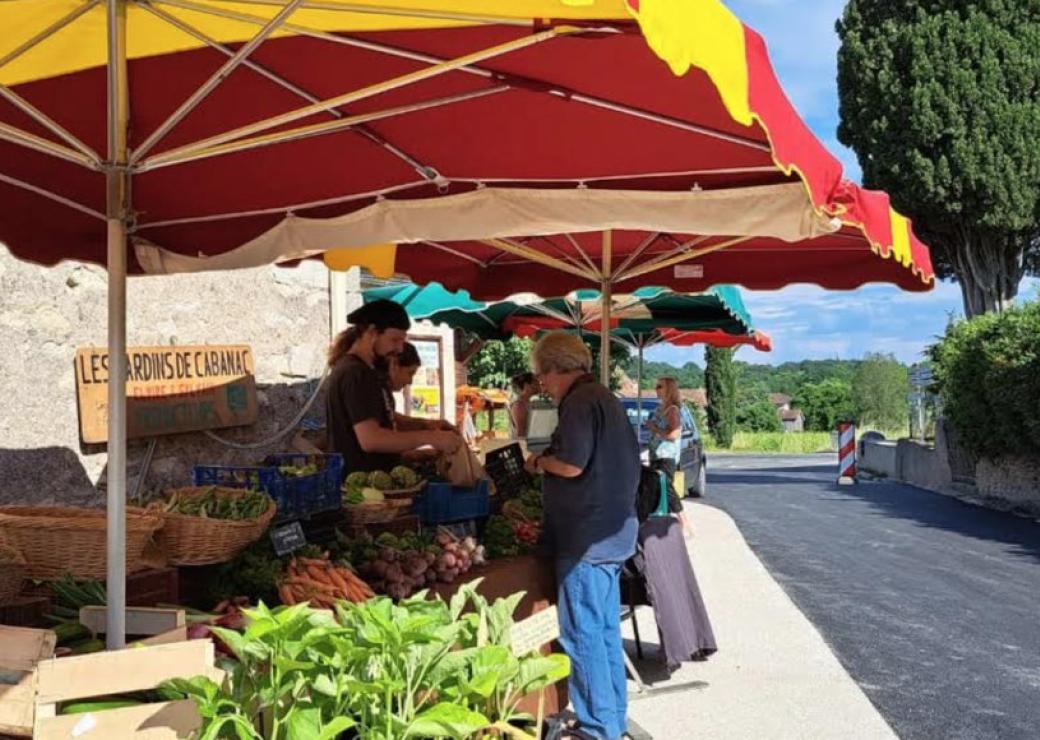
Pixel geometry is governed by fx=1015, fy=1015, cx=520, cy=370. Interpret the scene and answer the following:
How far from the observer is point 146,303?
6348 mm

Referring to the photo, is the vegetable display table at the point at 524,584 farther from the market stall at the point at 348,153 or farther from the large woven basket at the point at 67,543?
the large woven basket at the point at 67,543

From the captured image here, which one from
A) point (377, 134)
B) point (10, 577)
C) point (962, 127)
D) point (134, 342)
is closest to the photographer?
point (10, 577)

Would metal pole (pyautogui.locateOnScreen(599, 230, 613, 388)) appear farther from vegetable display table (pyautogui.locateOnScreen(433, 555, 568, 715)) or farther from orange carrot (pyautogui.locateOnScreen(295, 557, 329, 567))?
orange carrot (pyautogui.locateOnScreen(295, 557, 329, 567))

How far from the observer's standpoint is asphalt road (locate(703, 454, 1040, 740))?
501 cm

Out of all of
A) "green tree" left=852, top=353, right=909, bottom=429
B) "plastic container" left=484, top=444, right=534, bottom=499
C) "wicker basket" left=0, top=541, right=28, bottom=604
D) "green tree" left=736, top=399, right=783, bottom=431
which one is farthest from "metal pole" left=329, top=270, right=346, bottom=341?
"green tree" left=736, top=399, right=783, bottom=431

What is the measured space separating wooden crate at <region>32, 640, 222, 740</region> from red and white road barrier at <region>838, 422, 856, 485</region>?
1712cm

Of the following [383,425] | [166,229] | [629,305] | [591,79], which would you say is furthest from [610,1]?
[629,305]

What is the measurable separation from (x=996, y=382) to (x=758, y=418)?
46.7 m

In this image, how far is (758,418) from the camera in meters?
60.1

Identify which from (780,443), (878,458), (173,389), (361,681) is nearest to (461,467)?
(361,681)

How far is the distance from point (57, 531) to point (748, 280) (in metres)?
4.18

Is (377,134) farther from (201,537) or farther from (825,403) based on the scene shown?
(825,403)

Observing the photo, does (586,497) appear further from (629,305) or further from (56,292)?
(629,305)

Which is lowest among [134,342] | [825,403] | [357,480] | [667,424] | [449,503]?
[449,503]
